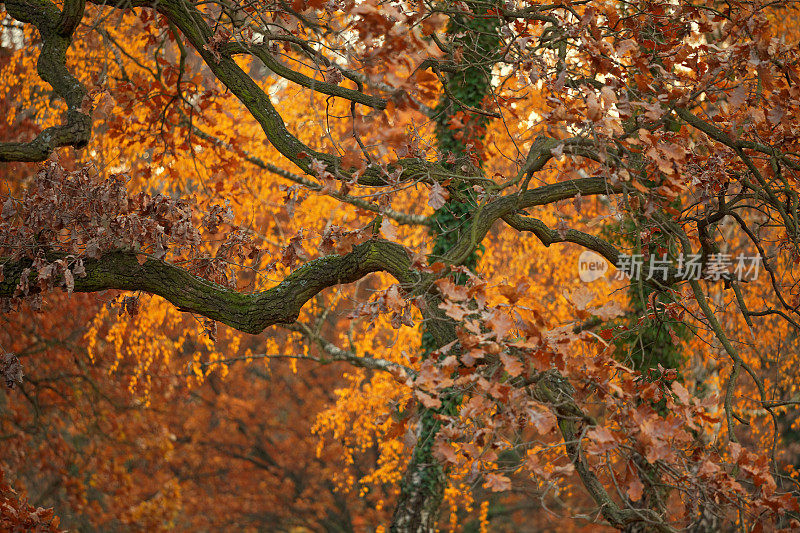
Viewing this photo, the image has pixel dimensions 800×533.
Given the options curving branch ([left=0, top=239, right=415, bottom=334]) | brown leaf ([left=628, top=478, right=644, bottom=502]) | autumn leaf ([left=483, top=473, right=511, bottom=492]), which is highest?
curving branch ([left=0, top=239, right=415, bottom=334])

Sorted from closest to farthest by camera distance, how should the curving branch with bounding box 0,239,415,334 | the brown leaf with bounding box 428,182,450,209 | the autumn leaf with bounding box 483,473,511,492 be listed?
the autumn leaf with bounding box 483,473,511,492, the brown leaf with bounding box 428,182,450,209, the curving branch with bounding box 0,239,415,334

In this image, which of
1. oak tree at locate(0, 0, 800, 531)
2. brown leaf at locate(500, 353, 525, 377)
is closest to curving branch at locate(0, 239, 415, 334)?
oak tree at locate(0, 0, 800, 531)

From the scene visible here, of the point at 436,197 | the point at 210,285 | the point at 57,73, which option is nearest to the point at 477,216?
the point at 436,197

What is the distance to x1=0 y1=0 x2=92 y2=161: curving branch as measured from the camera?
155 inches

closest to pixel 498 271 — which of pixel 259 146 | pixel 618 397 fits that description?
pixel 259 146

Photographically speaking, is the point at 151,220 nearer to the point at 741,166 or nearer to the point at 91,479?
the point at 741,166

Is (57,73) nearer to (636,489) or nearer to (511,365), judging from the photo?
(511,365)

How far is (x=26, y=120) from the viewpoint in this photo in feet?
31.1

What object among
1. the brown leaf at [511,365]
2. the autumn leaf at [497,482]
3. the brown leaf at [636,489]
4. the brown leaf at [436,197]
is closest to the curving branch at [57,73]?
the brown leaf at [436,197]

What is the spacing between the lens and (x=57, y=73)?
14.2 ft

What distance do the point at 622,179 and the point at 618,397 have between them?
883mm

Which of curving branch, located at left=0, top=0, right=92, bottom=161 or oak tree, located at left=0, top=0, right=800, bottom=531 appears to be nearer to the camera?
oak tree, located at left=0, top=0, right=800, bottom=531

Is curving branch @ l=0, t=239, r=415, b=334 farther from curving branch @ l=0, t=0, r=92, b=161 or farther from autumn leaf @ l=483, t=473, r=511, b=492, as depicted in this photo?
autumn leaf @ l=483, t=473, r=511, b=492

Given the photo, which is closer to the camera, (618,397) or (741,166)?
(618,397)
